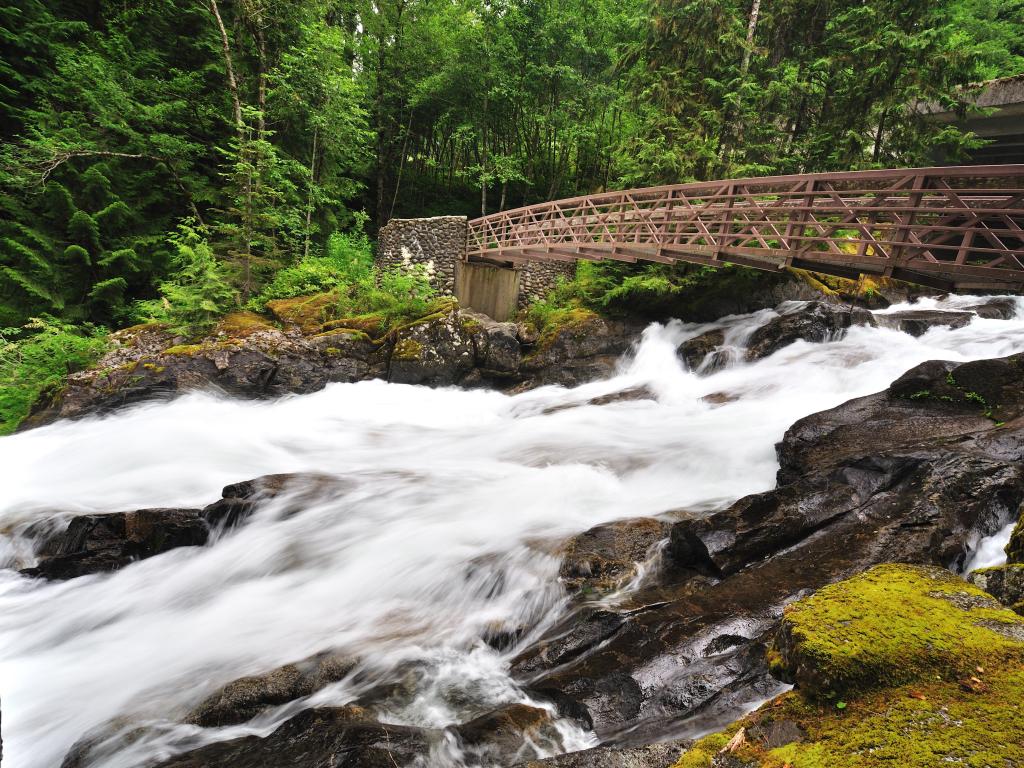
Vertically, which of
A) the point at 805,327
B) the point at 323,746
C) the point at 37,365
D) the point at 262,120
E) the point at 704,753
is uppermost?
the point at 262,120

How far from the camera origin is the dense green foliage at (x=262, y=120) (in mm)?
11555

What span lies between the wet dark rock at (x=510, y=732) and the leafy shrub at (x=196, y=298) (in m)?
10.9

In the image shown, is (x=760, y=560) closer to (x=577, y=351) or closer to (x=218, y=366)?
(x=577, y=351)

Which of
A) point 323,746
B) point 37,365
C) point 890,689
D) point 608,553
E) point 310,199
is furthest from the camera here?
point 310,199

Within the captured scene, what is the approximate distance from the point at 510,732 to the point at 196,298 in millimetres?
11559

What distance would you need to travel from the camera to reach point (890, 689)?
1.61 m

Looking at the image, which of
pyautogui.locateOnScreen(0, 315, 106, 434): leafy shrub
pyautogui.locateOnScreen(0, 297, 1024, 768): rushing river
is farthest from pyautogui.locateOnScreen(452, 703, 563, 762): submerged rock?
pyautogui.locateOnScreen(0, 315, 106, 434): leafy shrub

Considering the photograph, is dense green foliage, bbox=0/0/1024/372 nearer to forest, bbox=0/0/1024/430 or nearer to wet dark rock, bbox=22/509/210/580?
forest, bbox=0/0/1024/430

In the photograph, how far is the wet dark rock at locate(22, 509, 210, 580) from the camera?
16.3 ft

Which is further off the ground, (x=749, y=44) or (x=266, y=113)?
(x=749, y=44)

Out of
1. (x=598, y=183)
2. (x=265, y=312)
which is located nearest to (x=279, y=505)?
(x=265, y=312)

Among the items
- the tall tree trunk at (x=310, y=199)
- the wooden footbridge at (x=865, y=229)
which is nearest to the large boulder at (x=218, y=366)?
the tall tree trunk at (x=310, y=199)

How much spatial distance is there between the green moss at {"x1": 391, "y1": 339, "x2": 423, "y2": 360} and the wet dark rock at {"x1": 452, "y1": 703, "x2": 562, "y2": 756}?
9.13 metres

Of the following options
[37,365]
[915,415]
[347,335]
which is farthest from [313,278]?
[915,415]
